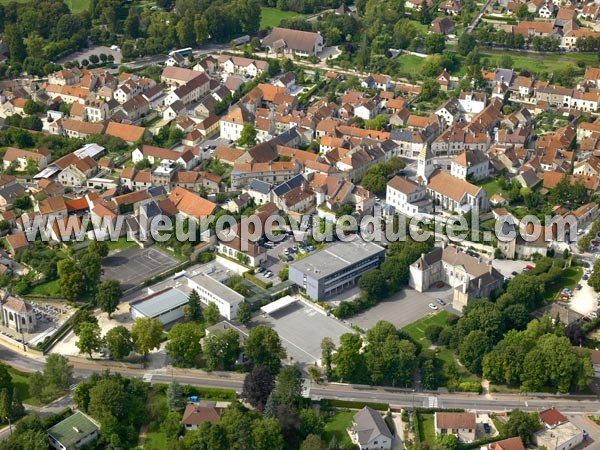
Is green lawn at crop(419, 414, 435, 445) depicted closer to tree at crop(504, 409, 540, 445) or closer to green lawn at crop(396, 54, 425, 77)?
tree at crop(504, 409, 540, 445)

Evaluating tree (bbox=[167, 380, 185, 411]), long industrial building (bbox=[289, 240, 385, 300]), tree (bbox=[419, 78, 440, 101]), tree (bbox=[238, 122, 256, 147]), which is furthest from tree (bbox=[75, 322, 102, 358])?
tree (bbox=[419, 78, 440, 101])

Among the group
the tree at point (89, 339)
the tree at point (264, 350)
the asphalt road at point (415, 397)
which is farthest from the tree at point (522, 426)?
the tree at point (89, 339)

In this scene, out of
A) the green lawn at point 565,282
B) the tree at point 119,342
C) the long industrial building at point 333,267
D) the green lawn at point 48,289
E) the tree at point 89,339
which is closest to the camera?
the tree at point 119,342

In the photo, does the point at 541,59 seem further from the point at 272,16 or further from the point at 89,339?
the point at 89,339

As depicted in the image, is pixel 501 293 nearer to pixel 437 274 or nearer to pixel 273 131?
pixel 437 274

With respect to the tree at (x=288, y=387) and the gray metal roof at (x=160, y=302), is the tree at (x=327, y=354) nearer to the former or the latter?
the tree at (x=288, y=387)

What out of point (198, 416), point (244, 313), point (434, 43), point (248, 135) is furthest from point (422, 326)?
point (434, 43)
